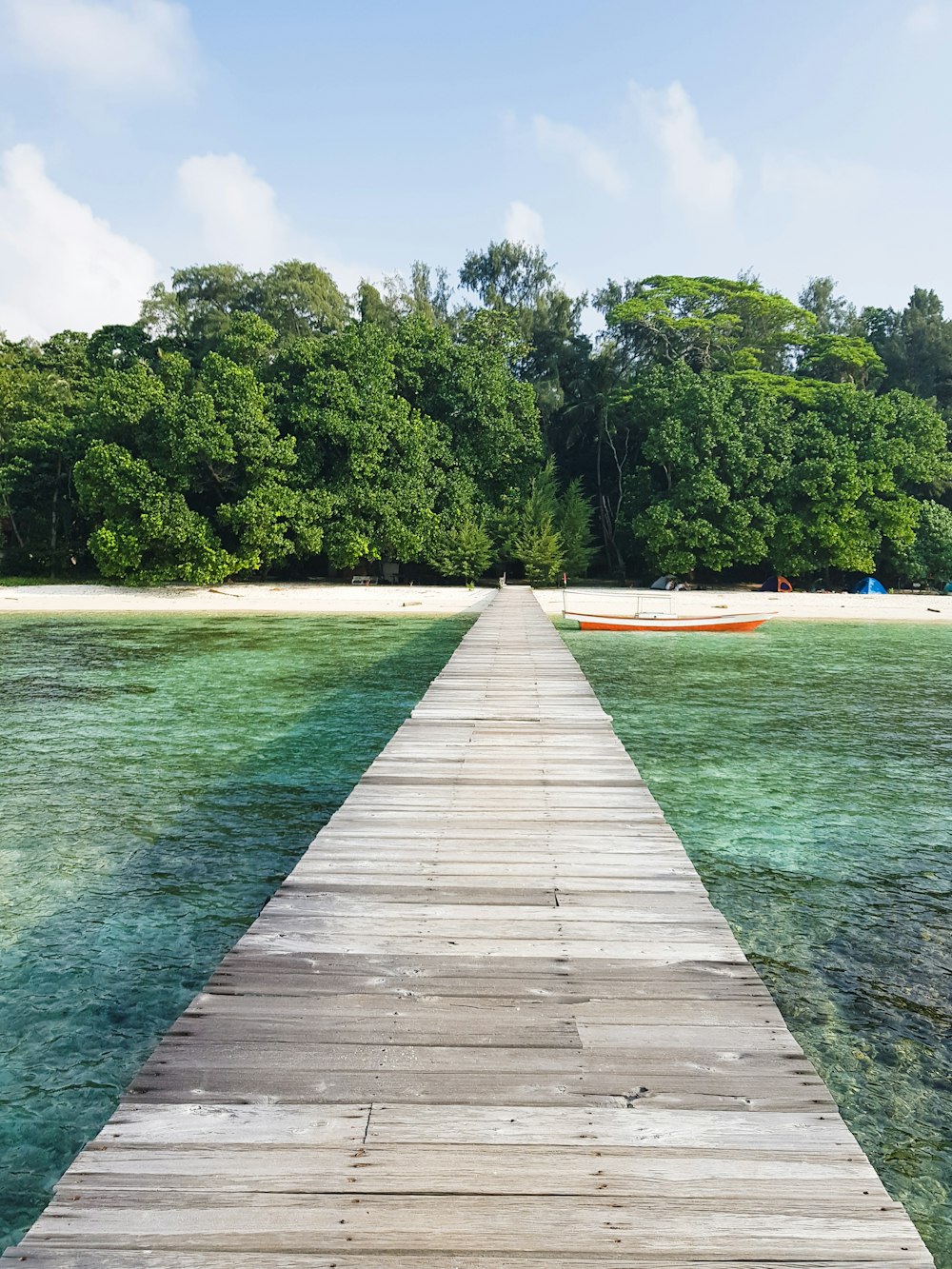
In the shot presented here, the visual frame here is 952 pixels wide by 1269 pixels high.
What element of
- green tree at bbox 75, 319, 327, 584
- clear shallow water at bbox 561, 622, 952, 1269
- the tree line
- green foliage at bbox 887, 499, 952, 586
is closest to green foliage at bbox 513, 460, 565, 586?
the tree line

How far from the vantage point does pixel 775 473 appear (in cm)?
3069

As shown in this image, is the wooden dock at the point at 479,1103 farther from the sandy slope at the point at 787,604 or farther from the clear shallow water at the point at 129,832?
the sandy slope at the point at 787,604

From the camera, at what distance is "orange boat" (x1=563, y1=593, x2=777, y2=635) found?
66.5 ft

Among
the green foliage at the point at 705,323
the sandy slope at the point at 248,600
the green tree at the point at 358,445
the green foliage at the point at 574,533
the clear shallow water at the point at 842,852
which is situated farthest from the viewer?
the green foliage at the point at 705,323

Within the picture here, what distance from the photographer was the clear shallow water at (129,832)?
3.81 metres

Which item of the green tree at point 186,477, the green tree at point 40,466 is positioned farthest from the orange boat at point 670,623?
the green tree at point 40,466

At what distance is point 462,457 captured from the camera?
32062mm

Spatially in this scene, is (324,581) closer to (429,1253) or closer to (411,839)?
(411,839)

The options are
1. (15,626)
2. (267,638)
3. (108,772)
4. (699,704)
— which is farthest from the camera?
(15,626)

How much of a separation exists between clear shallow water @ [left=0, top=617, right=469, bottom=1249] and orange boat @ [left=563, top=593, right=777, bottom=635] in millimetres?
6124

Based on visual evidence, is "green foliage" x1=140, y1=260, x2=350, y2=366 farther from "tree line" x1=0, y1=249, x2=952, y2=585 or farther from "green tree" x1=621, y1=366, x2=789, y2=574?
"green tree" x1=621, y1=366, x2=789, y2=574

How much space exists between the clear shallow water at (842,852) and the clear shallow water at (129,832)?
318 cm

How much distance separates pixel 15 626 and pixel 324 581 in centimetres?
1177

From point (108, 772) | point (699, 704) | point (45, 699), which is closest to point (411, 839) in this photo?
point (108, 772)
